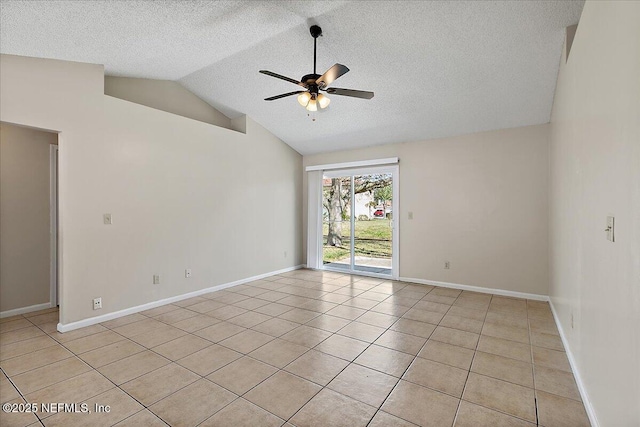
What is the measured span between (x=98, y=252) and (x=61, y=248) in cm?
35

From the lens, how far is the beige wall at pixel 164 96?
4012 mm

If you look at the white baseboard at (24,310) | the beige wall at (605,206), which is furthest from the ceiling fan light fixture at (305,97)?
the white baseboard at (24,310)

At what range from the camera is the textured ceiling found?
2.55 meters

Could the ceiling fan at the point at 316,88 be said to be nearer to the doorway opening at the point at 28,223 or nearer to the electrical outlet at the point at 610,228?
the electrical outlet at the point at 610,228

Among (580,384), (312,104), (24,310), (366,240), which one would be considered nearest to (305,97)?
(312,104)

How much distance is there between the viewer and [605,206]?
1.57m

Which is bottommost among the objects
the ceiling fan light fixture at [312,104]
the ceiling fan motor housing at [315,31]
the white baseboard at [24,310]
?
the white baseboard at [24,310]

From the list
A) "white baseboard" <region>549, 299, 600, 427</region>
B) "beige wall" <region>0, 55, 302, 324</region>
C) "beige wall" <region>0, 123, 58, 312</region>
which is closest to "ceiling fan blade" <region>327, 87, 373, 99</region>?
"beige wall" <region>0, 55, 302, 324</region>

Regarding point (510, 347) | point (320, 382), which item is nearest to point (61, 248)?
point (320, 382)

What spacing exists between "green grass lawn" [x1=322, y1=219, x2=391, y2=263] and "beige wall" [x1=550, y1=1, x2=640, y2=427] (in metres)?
3.30

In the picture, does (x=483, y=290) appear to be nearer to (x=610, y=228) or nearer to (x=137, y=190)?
(x=610, y=228)

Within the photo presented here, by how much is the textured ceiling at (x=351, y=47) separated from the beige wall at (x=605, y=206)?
686mm

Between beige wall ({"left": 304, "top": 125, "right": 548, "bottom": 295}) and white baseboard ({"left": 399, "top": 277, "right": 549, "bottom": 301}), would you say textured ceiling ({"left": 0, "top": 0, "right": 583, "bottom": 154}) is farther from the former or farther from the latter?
white baseboard ({"left": 399, "top": 277, "right": 549, "bottom": 301})

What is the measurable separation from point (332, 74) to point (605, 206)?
84.9 inches
